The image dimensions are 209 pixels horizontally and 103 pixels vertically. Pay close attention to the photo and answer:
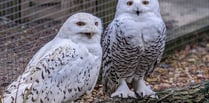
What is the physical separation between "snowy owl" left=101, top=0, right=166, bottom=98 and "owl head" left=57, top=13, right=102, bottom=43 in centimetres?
40

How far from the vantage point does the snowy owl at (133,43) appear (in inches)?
153

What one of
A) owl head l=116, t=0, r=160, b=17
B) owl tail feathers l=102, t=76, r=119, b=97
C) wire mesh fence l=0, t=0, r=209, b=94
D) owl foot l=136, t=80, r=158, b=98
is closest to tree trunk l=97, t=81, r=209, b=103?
owl foot l=136, t=80, r=158, b=98

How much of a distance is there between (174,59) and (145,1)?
196 cm

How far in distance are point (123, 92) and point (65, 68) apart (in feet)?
2.44

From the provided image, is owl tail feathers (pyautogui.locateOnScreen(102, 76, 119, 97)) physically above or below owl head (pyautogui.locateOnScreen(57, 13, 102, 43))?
below

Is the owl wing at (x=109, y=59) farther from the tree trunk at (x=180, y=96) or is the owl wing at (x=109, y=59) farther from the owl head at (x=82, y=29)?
the owl head at (x=82, y=29)

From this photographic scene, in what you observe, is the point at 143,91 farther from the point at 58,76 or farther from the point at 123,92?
the point at 58,76

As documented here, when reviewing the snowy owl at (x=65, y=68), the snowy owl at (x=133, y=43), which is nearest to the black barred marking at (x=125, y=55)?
the snowy owl at (x=133, y=43)

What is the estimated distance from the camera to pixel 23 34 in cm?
492

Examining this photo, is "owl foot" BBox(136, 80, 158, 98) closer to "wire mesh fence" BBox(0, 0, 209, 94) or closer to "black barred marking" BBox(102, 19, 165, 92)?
"black barred marking" BBox(102, 19, 165, 92)

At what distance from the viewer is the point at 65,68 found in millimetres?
3424

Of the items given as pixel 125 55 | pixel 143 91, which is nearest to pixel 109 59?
pixel 125 55

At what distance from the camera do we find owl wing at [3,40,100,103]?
3.36m

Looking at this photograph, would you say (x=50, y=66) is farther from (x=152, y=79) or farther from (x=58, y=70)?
(x=152, y=79)
